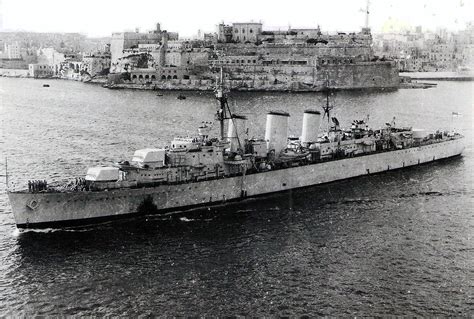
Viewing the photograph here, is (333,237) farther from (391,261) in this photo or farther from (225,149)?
(225,149)

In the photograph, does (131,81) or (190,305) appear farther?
(131,81)

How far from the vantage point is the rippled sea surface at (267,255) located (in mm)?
16562

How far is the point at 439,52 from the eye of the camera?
500 ft

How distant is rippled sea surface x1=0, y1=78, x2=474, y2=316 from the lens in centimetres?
1656

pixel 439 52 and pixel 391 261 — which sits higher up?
pixel 439 52

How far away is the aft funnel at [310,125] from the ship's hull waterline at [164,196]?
2160 millimetres

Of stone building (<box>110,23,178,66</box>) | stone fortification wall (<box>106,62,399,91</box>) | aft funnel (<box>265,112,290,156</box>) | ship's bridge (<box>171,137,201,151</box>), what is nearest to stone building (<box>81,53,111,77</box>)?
stone building (<box>110,23,178,66</box>)

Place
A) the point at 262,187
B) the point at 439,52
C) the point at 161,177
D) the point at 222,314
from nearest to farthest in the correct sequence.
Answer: the point at 222,314, the point at 161,177, the point at 262,187, the point at 439,52

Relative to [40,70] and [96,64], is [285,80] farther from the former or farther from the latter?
[40,70]

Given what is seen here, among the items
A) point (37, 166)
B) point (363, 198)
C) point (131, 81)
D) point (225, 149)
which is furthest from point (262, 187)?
point (131, 81)

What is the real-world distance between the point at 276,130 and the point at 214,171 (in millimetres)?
5375

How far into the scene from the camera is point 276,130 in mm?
30141

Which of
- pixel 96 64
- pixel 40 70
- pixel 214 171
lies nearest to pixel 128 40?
pixel 96 64

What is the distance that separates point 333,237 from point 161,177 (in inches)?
311
